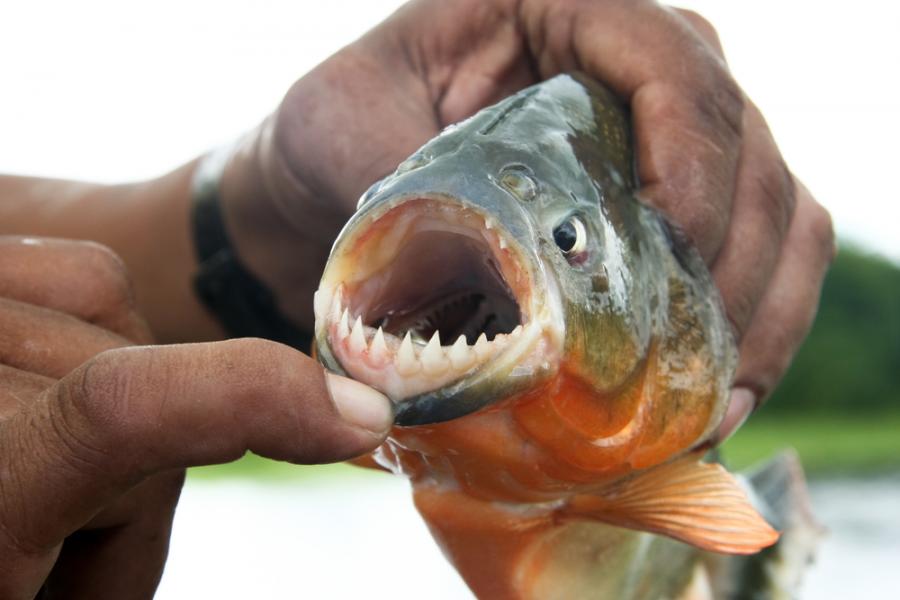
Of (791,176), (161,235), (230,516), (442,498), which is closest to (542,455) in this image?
(442,498)

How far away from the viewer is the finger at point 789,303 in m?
2.26

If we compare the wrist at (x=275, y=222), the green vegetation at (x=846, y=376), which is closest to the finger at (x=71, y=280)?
the wrist at (x=275, y=222)

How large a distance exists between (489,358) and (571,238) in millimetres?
340

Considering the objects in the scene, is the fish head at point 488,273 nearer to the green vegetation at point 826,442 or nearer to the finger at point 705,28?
the finger at point 705,28

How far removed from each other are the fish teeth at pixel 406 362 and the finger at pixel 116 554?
26.3 inches

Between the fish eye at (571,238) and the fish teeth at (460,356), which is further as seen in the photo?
the fish eye at (571,238)

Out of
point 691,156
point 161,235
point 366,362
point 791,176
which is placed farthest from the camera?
point 161,235

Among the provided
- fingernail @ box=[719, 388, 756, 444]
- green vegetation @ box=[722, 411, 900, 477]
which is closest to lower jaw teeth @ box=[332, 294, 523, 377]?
fingernail @ box=[719, 388, 756, 444]

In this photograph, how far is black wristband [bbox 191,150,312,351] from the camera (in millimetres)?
3230

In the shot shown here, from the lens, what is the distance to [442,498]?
66.1 inches

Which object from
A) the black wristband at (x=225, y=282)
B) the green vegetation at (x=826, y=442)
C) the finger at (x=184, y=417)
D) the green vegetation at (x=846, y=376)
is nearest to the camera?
the finger at (x=184, y=417)

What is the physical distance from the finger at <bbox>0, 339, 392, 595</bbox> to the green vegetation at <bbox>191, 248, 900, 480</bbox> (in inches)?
285

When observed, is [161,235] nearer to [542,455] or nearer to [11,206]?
[11,206]

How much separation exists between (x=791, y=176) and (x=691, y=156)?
1.48 ft
